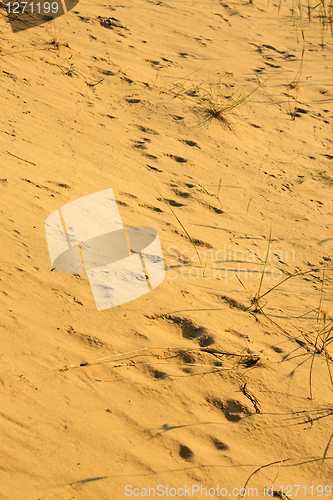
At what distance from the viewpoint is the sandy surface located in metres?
1.66

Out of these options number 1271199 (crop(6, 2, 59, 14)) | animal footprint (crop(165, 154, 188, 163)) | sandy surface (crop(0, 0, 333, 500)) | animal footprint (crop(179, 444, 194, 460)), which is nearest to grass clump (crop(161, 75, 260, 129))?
sandy surface (crop(0, 0, 333, 500))

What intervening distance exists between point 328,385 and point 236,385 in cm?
49

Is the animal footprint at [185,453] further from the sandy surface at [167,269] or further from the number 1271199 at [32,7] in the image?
the number 1271199 at [32,7]

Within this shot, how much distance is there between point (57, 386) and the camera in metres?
1.77

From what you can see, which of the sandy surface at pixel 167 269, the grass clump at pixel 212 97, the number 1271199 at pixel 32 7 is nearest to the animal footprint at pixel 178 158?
the sandy surface at pixel 167 269

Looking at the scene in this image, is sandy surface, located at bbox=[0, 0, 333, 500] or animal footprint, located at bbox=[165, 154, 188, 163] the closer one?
sandy surface, located at bbox=[0, 0, 333, 500]

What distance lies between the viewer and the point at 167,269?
8.10ft

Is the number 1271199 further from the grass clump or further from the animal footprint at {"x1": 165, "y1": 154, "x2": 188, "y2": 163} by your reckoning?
the animal footprint at {"x1": 165, "y1": 154, "x2": 188, "y2": 163}

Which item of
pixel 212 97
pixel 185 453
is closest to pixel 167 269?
pixel 185 453

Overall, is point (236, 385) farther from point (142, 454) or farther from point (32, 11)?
point (32, 11)

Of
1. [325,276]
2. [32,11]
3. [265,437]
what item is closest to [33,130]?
[32,11]

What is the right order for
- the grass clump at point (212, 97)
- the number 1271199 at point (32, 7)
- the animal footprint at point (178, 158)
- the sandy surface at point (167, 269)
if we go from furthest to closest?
the number 1271199 at point (32, 7), the grass clump at point (212, 97), the animal footprint at point (178, 158), the sandy surface at point (167, 269)

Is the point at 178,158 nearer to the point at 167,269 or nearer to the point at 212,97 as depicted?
the point at 212,97

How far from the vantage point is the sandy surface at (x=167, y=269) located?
1.66 metres
